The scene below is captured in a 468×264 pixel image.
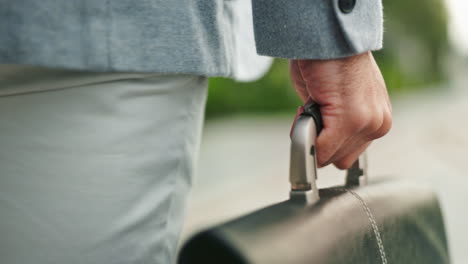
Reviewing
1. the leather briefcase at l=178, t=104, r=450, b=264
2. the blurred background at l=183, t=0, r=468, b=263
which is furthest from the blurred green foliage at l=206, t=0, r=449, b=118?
the leather briefcase at l=178, t=104, r=450, b=264

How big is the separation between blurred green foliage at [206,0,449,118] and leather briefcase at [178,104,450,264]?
10.4 meters

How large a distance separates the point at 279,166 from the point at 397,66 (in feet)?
63.4

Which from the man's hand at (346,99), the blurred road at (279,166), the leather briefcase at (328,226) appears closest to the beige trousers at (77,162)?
the leather briefcase at (328,226)

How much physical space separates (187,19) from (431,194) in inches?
32.5

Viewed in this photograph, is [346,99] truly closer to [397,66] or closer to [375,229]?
[375,229]

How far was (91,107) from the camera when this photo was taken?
1025mm

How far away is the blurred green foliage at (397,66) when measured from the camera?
1248 cm

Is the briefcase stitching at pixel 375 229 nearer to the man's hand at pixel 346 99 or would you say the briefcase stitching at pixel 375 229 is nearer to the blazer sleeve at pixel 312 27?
the man's hand at pixel 346 99

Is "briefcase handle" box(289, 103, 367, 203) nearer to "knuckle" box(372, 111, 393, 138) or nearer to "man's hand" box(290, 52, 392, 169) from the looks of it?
"man's hand" box(290, 52, 392, 169)

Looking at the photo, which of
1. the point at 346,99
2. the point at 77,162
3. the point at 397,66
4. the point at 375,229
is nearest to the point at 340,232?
the point at 375,229

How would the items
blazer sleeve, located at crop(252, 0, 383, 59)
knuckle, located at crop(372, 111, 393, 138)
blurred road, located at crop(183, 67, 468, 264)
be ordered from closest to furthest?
blazer sleeve, located at crop(252, 0, 383, 59) → knuckle, located at crop(372, 111, 393, 138) → blurred road, located at crop(183, 67, 468, 264)

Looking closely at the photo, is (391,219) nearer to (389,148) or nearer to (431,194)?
(431,194)

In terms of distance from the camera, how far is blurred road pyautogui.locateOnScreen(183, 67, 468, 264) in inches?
189

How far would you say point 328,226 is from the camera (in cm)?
105
